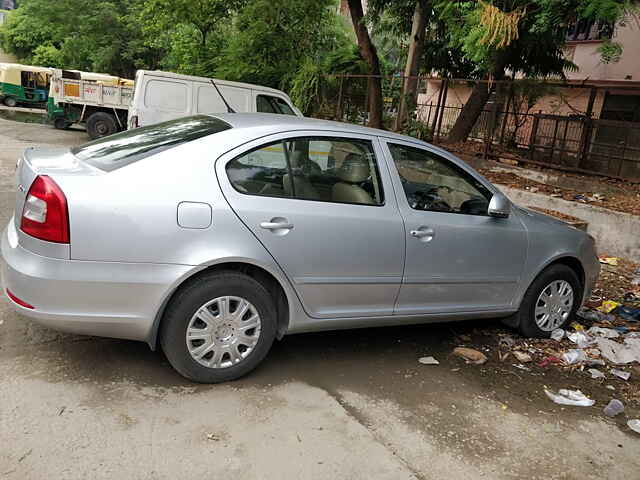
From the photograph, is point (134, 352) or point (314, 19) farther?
point (314, 19)

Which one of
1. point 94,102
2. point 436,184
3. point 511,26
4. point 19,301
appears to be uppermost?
Answer: point 511,26

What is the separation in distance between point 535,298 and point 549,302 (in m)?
0.19

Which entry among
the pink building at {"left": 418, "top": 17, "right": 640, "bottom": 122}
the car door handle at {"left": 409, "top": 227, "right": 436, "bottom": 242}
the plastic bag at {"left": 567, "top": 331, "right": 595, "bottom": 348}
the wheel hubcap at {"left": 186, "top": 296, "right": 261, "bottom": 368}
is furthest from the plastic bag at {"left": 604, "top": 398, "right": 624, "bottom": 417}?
the pink building at {"left": 418, "top": 17, "right": 640, "bottom": 122}

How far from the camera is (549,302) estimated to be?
15.7 feet

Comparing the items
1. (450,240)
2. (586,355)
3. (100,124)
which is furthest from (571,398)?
Result: (100,124)

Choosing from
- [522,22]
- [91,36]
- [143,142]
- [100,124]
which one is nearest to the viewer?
[143,142]

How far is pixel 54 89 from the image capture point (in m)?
17.5

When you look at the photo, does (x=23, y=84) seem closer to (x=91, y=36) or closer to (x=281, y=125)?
(x=91, y=36)

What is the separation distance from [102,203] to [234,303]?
0.91 meters

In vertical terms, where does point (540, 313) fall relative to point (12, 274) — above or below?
below

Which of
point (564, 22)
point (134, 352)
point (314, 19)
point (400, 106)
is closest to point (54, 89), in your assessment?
point (314, 19)

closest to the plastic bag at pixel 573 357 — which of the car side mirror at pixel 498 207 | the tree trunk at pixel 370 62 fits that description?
the car side mirror at pixel 498 207

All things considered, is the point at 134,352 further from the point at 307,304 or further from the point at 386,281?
the point at 386,281

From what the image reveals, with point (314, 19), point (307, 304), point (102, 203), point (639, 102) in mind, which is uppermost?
point (314, 19)
